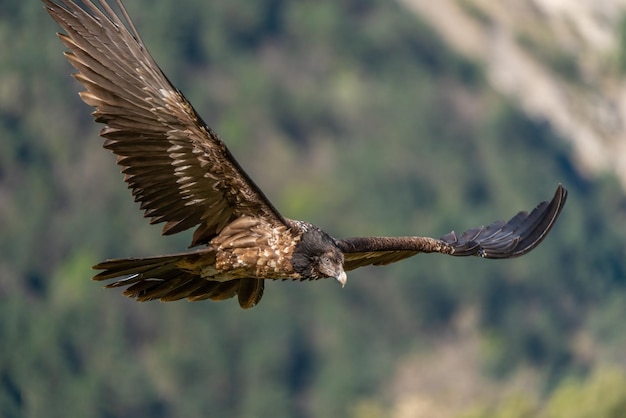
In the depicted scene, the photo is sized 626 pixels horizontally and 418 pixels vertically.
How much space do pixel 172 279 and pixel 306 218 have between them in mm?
59006

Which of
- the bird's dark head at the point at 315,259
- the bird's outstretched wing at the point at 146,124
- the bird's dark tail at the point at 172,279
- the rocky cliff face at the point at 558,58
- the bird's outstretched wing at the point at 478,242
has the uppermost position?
the rocky cliff face at the point at 558,58

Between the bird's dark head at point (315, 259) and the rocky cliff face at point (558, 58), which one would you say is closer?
the bird's dark head at point (315, 259)

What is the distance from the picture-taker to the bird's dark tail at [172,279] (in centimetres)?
1081

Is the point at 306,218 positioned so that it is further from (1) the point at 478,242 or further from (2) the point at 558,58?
(1) the point at 478,242

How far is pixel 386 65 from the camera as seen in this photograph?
288 feet

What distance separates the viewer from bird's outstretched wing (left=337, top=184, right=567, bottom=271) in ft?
39.8

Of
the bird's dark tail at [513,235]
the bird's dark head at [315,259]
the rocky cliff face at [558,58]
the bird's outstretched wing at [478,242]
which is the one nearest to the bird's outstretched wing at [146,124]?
the bird's dark head at [315,259]

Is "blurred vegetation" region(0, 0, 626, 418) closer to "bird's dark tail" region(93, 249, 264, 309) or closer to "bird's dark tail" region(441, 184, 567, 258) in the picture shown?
"bird's dark tail" region(441, 184, 567, 258)

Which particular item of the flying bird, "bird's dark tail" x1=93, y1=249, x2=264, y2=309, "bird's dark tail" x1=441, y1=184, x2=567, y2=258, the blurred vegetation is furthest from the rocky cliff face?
the flying bird

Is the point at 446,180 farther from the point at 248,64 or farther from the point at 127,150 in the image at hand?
the point at 127,150

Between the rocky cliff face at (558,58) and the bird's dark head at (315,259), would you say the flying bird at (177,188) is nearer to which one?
the bird's dark head at (315,259)

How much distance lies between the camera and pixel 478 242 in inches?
520

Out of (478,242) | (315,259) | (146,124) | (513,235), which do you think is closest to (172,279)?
(315,259)

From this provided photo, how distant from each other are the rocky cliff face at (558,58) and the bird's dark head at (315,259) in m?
71.0
